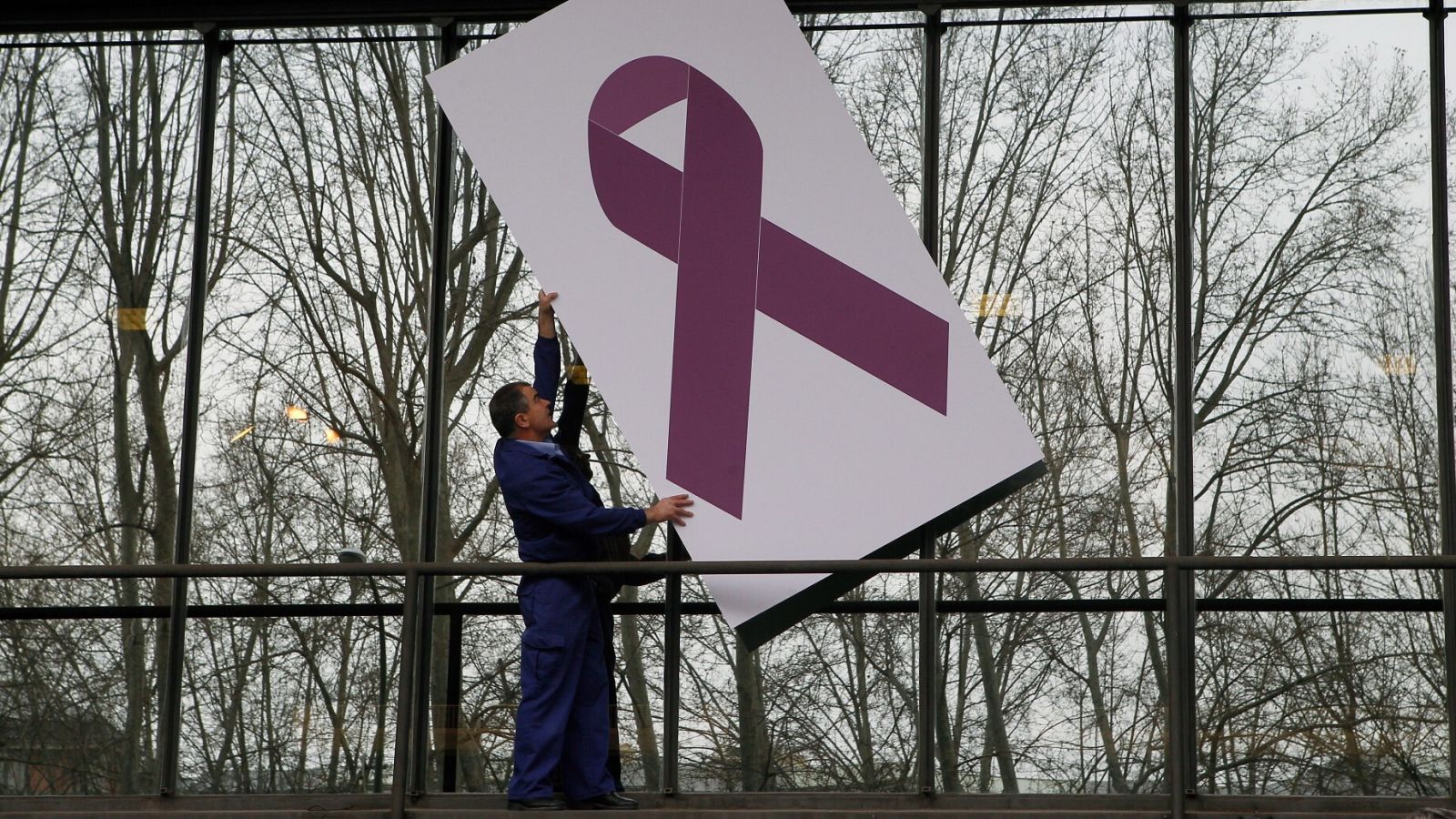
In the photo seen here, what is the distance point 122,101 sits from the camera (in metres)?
6.48

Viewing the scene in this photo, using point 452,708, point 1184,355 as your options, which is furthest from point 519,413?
point 1184,355

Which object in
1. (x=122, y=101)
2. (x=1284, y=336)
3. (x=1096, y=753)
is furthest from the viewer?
(x=122, y=101)

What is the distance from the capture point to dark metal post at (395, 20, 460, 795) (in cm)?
595

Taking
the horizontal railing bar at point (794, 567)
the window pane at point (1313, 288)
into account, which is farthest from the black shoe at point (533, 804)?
the window pane at point (1313, 288)

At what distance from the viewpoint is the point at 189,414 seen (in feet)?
20.4

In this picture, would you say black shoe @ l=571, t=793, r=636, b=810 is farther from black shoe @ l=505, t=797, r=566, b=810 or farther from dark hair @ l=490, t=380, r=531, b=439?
dark hair @ l=490, t=380, r=531, b=439

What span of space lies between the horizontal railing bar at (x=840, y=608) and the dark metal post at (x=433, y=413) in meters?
0.17

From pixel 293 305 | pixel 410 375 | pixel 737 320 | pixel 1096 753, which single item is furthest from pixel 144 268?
pixel 1096 753

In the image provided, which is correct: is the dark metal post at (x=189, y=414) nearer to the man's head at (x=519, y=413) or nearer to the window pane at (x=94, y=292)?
the window pane at (x=94, y=292)

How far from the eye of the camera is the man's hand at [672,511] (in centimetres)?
498

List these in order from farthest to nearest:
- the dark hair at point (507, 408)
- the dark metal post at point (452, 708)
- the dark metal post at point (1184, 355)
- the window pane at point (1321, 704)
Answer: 1. the dark metal post at point (452, 708)
2. the dark metal post at point (1184, 355)
3. the window pane at point (1321, 704)
4. the dark hair at point (507, 408)

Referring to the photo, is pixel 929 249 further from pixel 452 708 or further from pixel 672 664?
pixel 452 708

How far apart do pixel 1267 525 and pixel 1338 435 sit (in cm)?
42

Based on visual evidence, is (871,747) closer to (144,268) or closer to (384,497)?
(384,497)
